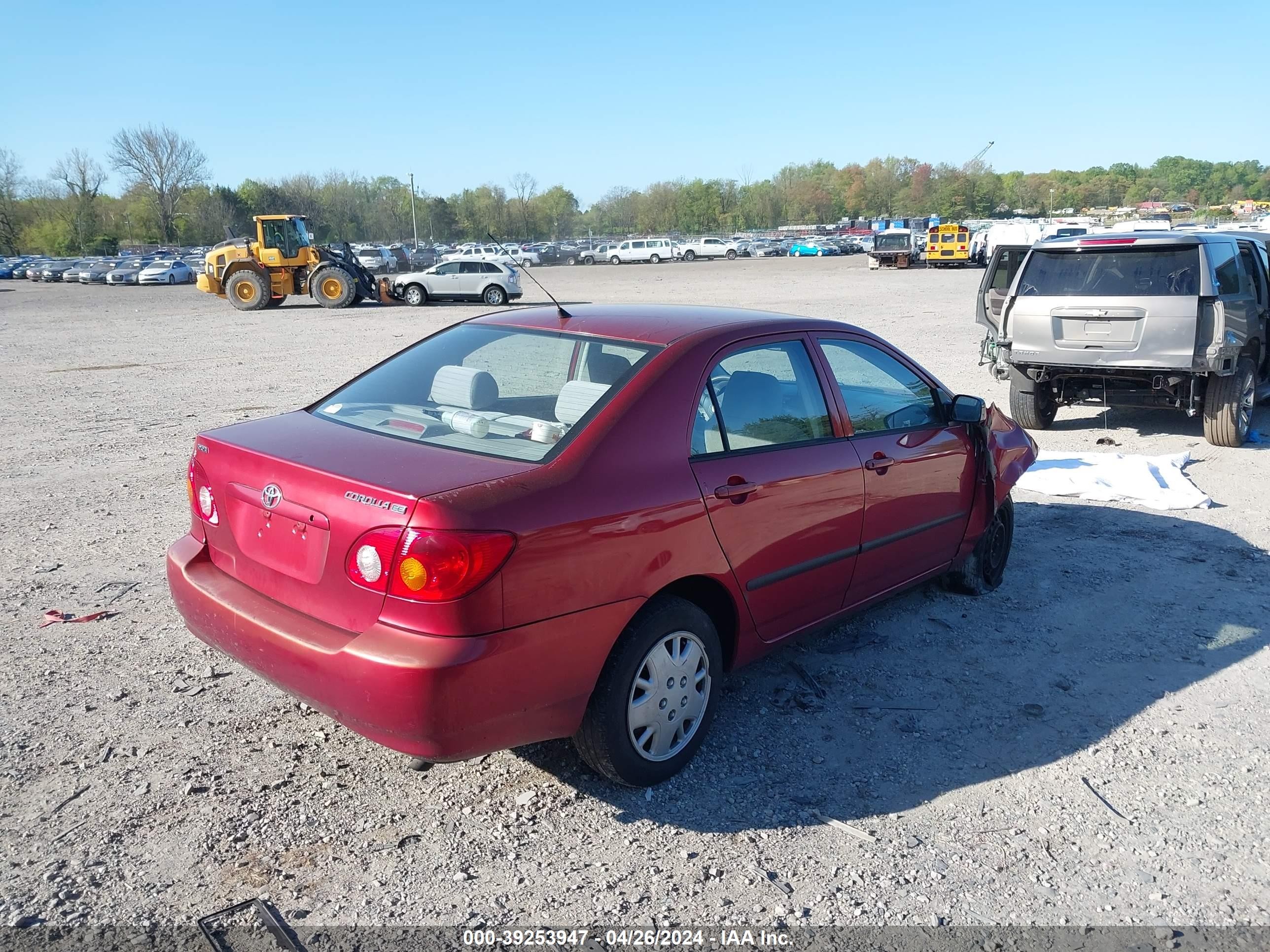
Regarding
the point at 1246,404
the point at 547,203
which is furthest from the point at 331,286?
the point at 547,203

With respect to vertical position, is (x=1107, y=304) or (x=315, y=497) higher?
(x=1107, y=304)

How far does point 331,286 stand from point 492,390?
91.7 feet

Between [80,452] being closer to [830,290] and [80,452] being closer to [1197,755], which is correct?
[1197,755]

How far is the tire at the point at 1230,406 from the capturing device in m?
8.70

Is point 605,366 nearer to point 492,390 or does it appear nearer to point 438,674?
point 492,390

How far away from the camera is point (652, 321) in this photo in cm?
401

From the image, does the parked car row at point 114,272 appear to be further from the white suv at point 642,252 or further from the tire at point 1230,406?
the tire at point 1230,406

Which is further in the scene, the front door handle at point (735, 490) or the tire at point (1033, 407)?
the tire at point (1033, 407)

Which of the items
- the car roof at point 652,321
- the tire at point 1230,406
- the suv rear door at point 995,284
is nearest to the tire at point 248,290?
the suv rear door at point 995,284

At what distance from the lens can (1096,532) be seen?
659cm

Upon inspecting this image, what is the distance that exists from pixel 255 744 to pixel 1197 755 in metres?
3.56

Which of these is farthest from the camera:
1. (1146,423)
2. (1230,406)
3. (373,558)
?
(1146,423)

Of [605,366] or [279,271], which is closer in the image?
[605,366]

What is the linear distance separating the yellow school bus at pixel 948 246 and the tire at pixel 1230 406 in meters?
45.4
